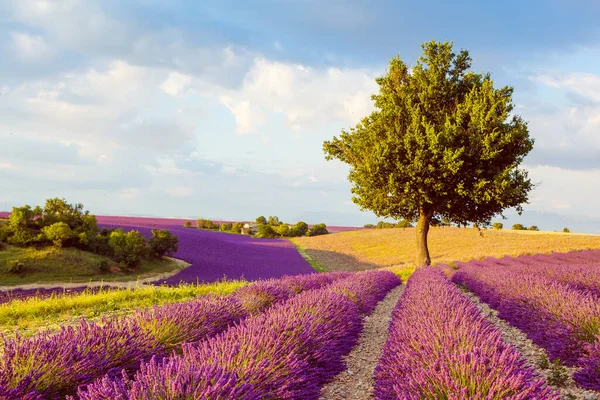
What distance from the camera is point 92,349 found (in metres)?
3.88

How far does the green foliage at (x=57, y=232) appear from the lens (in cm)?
1739

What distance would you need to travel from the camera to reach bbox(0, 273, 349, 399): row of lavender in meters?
3.34

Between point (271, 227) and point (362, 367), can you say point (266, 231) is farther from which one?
point (362, 367)

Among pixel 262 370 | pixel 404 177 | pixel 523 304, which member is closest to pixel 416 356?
pixel 262 370

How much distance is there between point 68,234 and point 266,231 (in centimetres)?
3238

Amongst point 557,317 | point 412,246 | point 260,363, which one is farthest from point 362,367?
point 412,246

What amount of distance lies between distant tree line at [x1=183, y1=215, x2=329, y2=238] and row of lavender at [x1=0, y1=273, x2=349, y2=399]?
44.1 metres

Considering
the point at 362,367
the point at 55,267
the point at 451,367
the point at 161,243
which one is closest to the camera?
the point at 451,367

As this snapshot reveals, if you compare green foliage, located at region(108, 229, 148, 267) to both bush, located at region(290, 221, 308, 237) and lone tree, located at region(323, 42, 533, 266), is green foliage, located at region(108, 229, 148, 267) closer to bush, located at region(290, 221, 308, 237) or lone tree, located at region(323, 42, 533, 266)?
lone tree, located at region(323, 42, 533, 266)

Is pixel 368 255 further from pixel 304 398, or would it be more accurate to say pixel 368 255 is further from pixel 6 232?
pixel 304 398

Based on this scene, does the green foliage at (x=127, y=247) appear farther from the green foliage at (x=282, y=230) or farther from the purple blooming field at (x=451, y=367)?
the green foliage at (x=282, y=230)

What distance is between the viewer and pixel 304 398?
3.60m

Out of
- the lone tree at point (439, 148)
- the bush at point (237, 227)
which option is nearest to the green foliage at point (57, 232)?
the lone tree at point (439, 148)

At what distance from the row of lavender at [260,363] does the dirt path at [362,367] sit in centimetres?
13
